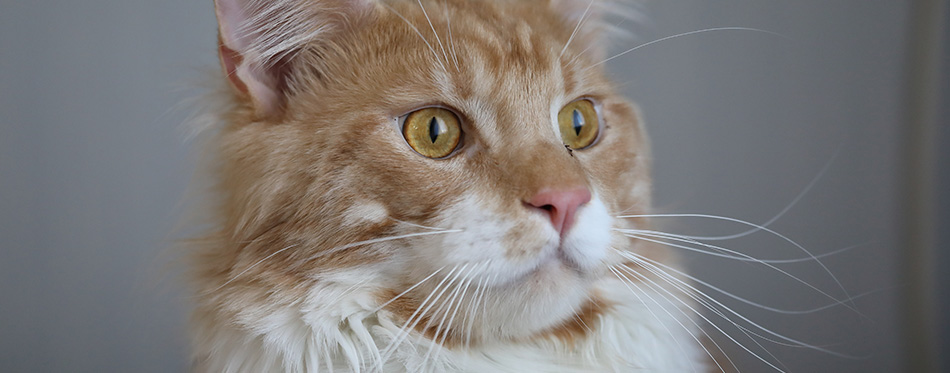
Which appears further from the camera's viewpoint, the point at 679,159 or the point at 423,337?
the point at 679,159

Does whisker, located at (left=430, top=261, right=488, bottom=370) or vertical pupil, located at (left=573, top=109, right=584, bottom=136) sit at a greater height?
vertical pupil, located at (left=573, top=109, right=584, bottom=136)

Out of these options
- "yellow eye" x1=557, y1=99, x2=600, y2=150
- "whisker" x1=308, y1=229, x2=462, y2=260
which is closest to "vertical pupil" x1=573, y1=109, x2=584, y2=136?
"yellow eye" x1=557, y1=99, x2=600, y2=150

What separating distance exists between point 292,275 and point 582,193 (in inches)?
17.6

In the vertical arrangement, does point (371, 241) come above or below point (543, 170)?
below

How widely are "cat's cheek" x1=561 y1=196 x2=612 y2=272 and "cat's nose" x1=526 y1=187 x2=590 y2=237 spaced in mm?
13

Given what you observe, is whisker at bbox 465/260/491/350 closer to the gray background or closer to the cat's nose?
the cat's nose

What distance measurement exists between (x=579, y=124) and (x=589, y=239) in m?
0.33

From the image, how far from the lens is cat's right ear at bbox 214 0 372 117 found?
1.08 meters

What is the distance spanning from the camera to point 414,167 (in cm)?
102

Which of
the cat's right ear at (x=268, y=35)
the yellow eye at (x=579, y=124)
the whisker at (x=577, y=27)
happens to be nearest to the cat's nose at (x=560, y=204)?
the yellow eye at (x=579, y=124)

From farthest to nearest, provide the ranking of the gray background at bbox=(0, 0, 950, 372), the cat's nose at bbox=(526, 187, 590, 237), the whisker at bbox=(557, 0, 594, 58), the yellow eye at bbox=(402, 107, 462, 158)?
the gray background at bbox=(0, 0, 950, 372), the whisker at bbox=(557, 0, 594, 58), the yellow eye at bbox=(402, 107, 462, 158), the cat's nose at bbox=(526, 187, 590, 237)

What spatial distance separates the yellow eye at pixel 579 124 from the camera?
4.04 ft

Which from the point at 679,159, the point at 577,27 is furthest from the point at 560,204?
the point at 679,159

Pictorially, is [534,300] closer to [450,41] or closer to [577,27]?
[450,41]
